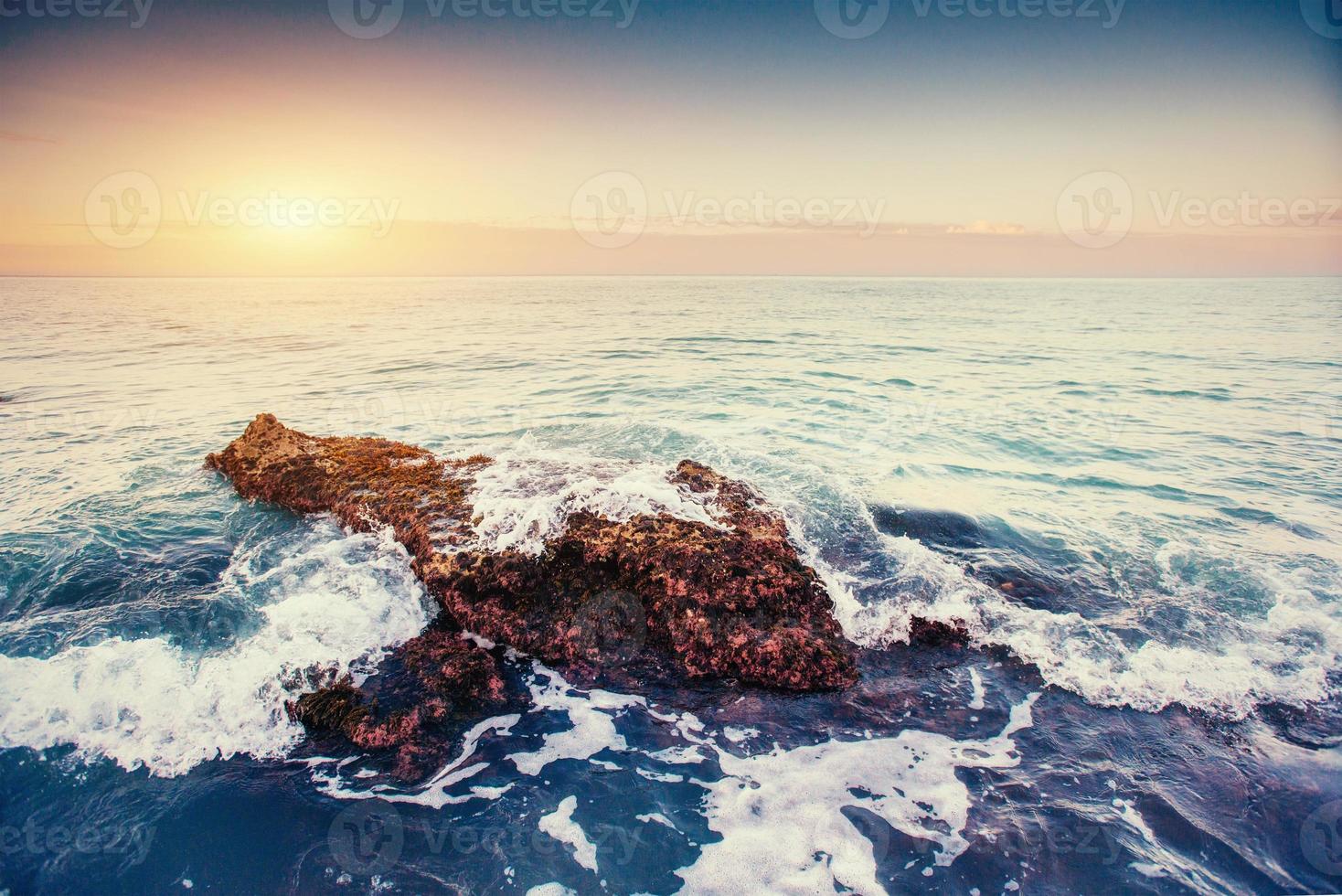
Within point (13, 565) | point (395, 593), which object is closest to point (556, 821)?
point (395, 593)

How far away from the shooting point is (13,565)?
25.2ft

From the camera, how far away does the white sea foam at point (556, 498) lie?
24.4ft

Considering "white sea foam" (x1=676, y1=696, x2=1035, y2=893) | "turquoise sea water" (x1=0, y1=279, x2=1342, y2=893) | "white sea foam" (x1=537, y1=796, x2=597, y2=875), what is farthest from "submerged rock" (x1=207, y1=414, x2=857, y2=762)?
"white sea foam" (x1=537, y1=796, x2=597, y2=875)

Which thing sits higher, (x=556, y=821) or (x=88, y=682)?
(x=88, y=682)

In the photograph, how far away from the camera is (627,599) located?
6.73 m

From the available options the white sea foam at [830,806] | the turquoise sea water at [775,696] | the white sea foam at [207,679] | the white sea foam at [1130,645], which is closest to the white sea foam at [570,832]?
the turquoise sea water at [775,696]

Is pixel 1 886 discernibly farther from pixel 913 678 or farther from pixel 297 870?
pixel 913 678

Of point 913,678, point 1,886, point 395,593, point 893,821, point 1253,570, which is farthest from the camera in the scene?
point 1253,570

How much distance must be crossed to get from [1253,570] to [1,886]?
1348 centimetres

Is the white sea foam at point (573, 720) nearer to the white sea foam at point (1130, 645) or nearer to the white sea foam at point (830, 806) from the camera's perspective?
the white sea foam at point (830, 806)

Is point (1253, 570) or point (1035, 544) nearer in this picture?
point (1253, 570)

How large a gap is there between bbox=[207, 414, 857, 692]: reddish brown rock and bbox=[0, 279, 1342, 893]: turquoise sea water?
0.34 meters

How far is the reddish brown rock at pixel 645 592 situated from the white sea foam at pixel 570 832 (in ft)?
5.43

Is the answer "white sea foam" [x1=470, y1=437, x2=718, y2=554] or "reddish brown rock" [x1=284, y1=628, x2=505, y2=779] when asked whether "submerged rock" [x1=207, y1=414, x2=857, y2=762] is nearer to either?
"reddish brown rock" [x1=284, y1=628, x2=505, y2=779]
